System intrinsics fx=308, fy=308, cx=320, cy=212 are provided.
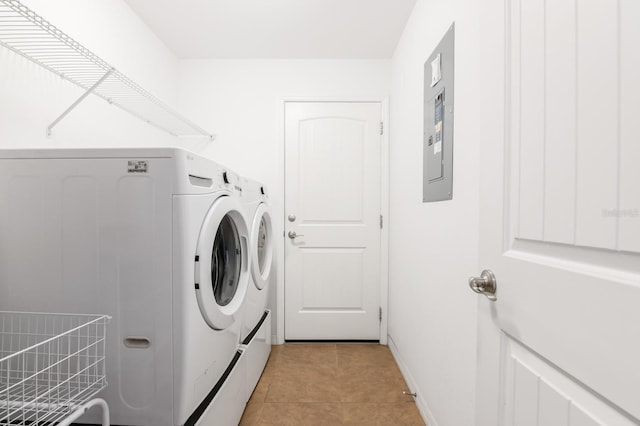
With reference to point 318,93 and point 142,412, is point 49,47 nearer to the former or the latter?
point 142,412

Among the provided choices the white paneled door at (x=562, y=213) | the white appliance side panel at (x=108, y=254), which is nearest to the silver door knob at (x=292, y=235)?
the white appliance side panel at (x=108, y=254)

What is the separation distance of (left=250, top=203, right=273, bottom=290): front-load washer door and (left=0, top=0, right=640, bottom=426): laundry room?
2cm

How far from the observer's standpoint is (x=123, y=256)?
38.9 inches

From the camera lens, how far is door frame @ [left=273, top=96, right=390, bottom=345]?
8.13 ft

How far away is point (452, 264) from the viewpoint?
1.30 meters

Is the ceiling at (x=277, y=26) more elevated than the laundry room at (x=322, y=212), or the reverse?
the ceiling at (x=277, y=26)

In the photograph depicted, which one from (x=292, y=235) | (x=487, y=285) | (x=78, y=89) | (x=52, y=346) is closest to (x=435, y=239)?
(x=487, y=285)

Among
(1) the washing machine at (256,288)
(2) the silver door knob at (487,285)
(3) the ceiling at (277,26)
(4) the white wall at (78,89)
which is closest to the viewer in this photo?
(2) the silver door knob at (487,285)

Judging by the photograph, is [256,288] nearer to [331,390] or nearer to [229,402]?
[229,402]

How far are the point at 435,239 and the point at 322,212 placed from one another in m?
1.16

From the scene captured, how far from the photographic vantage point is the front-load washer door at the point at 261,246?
5.63 feet

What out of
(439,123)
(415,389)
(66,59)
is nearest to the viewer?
(66,59)

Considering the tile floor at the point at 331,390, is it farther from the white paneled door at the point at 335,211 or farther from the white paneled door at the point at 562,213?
the white paneled door at the point at 562,213

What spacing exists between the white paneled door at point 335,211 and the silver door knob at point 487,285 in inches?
70.1
